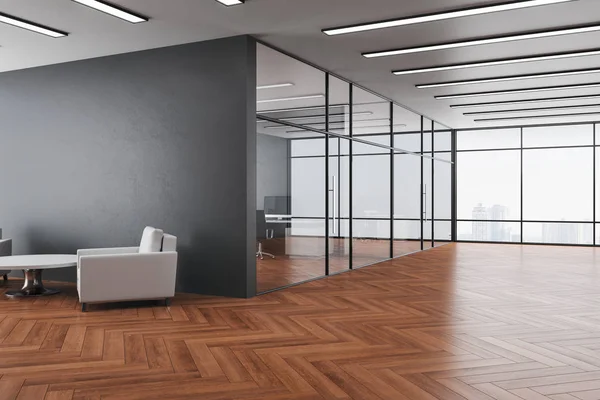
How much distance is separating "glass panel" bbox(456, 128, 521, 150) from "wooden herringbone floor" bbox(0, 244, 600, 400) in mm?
7062

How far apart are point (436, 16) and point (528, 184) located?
8.80 m

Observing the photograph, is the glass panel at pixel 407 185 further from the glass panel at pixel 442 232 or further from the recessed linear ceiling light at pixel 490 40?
the recessed linear ceiling light at pixel 490 40

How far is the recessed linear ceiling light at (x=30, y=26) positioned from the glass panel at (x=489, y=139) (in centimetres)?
990

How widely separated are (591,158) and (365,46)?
839 cm

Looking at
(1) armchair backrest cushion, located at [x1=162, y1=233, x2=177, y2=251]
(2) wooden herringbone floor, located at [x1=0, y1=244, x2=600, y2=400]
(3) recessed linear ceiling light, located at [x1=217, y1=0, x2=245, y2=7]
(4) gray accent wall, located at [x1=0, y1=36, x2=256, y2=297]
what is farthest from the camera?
(4) gray accent wall, located at [x1=0, y1=36, x2=256, y2=297]

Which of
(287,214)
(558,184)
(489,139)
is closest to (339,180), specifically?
(287,214)

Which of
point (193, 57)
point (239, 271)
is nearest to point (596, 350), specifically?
point (239, 271)

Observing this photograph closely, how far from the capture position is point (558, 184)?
42.2 ft

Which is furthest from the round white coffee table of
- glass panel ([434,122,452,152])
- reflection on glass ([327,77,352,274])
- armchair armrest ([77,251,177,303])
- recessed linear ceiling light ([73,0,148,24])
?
glass panel ([434,122,452,152])

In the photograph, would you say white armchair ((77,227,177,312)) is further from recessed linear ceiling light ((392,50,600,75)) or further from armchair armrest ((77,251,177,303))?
recessed linear ceiling light ((392,50,600,75))

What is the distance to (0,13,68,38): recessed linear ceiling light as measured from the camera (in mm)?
5387

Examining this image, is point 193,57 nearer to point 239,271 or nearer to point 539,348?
point 239,271

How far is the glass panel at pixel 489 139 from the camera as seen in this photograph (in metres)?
13.2

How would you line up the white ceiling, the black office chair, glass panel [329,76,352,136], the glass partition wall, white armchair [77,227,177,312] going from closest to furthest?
the white ceiling → white armchair [77,227,177,312] → the black office chair → the glass partition wall → glass panel [329,76,352,136]
